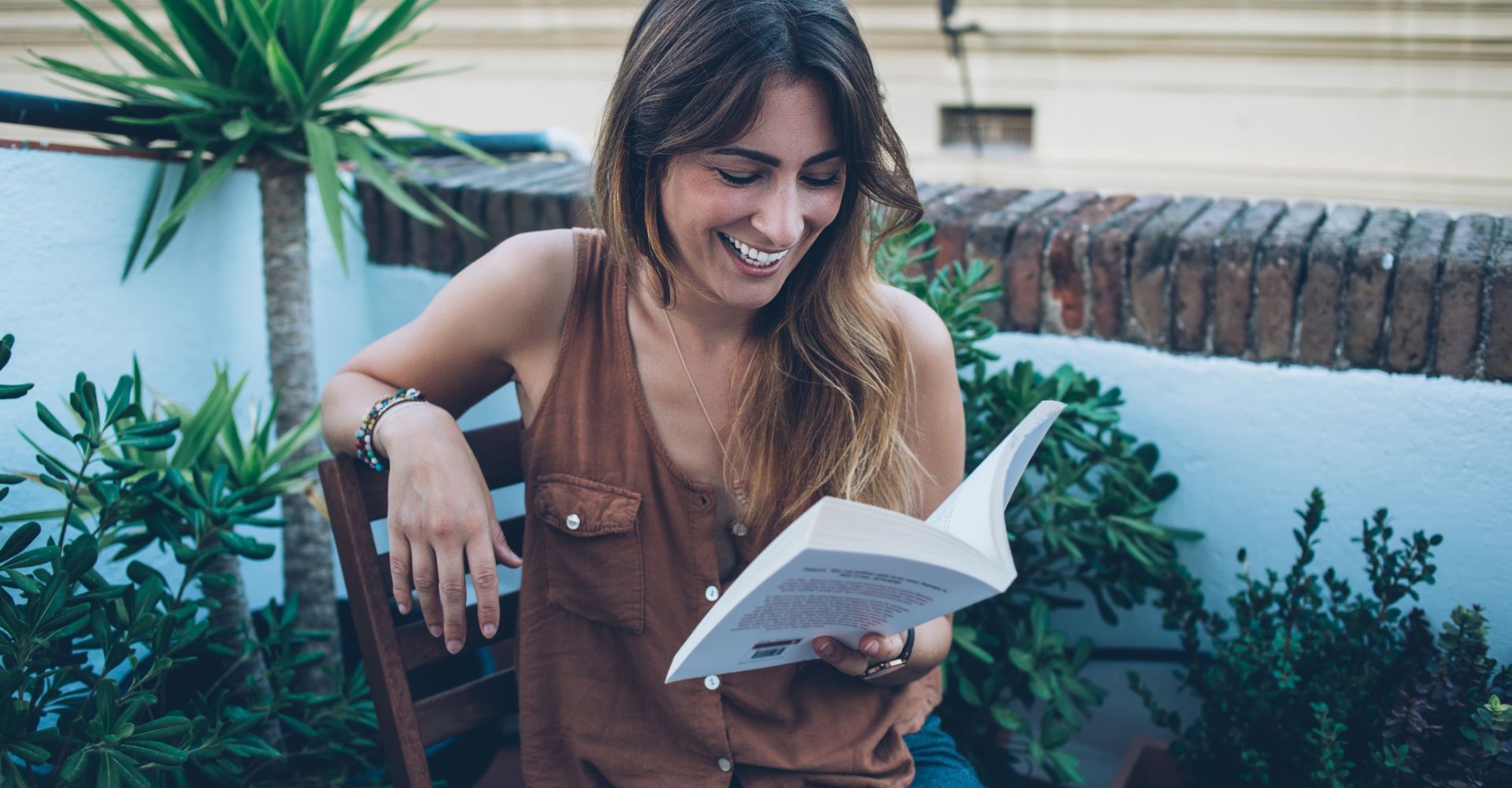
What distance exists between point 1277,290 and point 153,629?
1.99m

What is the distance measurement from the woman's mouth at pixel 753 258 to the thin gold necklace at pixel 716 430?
0.24 metres

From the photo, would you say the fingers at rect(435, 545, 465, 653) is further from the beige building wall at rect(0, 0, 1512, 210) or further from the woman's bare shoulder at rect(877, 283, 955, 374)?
the beige building wall at rect(0, 0, 1512, 210)

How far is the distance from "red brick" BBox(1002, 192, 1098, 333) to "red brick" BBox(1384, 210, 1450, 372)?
2.10ft

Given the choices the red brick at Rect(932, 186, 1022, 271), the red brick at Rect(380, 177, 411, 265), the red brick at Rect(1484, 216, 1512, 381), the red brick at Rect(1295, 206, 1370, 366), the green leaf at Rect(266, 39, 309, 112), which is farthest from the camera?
the red brick at Rect(380, 177, 411, 265)

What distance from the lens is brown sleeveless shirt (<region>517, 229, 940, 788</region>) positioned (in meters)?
1.61

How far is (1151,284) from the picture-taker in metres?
2.22

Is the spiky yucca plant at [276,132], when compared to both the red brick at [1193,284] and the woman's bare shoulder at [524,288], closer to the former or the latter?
the woman's bare shoulder at [524,288]

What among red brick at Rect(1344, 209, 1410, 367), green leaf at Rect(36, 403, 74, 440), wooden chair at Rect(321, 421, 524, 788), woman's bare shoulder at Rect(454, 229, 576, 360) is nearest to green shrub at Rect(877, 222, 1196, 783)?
red brick at Rect(1344, 209, 1410, 367)

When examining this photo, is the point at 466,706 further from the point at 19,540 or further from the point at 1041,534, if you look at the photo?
the point at 1041,534

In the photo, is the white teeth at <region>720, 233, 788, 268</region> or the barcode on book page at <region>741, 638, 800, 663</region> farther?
the white teeth at <region>720, 233, 788, 268</region>

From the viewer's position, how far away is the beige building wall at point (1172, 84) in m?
6.07

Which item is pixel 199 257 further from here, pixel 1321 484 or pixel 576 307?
pixel 1321 484

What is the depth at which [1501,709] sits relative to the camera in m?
1.61

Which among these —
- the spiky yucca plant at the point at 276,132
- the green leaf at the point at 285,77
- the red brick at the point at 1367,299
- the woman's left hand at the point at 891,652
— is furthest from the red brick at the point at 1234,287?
the green leaf at the point at 285,77
